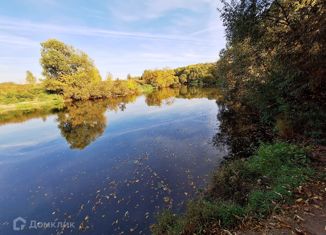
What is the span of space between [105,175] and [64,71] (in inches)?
1764

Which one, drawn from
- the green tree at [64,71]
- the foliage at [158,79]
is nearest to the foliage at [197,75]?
the foliage at [158,79]

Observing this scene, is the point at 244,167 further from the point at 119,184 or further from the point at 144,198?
the point at 119,184

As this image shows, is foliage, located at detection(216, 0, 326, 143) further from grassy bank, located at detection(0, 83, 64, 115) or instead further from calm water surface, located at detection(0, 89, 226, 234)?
grassy bank, located at detection(0, 83, 64, 115)

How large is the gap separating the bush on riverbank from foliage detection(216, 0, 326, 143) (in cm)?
251

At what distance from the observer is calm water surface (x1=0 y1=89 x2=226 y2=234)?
662 cm

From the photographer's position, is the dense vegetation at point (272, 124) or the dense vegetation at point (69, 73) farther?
the dense vegetation at point (69, 73)

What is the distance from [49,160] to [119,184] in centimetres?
601

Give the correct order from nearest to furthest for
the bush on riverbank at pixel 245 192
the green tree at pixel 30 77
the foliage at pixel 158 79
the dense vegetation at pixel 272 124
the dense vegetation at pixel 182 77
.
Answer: the bush on riverbank at pixel 245 192 → the dense vegetation at pixel 272 124 → the green tree at pixel 30 77 → the dense vegetation at pixel 182 77 → the foliage at pixel 158 79

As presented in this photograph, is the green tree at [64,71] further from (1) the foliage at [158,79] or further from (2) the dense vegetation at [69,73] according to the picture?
(1) the foliage at [158,79]

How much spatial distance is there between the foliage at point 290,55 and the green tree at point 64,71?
138 feet

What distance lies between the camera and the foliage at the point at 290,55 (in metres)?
6.43

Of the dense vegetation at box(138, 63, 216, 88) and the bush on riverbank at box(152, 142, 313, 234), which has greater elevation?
the dense vegetation at box(138, 63, 216, 88)

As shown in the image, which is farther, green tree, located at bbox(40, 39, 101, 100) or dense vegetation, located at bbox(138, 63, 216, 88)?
dense vegetation, located at bbox(138, 63, 216, 88)

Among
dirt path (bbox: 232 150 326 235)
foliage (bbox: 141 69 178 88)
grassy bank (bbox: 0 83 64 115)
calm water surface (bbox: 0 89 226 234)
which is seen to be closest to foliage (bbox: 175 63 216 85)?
foliage (bbox: 141 69 178 88)
